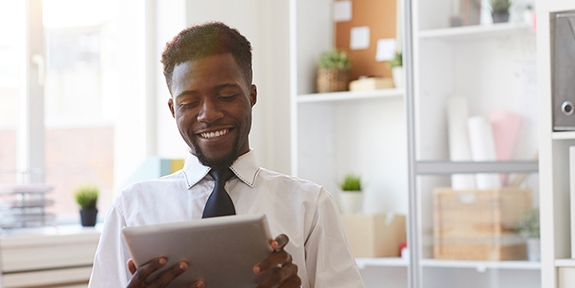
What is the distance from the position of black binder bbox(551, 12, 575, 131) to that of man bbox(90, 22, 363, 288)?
4.06ft

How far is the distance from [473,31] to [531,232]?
794 mm

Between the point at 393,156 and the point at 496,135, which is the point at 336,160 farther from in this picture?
the point at 496,135

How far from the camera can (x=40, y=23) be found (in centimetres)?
304

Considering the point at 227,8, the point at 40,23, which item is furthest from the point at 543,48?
the point at 40,23

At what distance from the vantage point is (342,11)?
3.34 m

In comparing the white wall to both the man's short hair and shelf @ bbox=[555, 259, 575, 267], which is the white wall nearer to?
shelf @ bbox=[555, 259, 575, 267]

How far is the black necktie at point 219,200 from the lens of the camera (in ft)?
4.43

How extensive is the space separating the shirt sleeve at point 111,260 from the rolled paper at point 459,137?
5.75 feet

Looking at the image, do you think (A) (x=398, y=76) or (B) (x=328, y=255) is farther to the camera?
(A) (x=398, y=76)

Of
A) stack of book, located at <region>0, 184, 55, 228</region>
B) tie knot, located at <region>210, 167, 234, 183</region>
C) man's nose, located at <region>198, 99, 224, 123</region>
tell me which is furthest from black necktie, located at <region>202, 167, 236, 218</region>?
stack of book, located at <region>0, 184, 55, 228</region>

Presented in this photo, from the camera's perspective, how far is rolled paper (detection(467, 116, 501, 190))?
2.77 meters

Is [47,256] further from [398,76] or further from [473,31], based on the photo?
[473,31]

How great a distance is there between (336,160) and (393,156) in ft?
0.91

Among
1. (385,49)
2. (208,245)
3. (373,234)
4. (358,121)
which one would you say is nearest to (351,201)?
(373,234)
